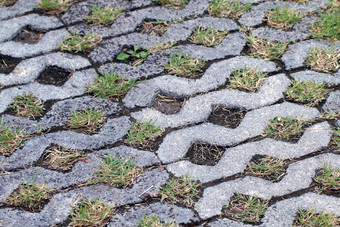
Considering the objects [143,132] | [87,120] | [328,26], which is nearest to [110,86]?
[87,120]

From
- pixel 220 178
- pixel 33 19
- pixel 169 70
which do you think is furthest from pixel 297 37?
pixel 33 19

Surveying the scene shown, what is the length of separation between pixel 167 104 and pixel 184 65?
0.28m

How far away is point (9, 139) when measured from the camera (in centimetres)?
230

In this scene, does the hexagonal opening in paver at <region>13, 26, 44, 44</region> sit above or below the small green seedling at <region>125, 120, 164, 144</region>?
above

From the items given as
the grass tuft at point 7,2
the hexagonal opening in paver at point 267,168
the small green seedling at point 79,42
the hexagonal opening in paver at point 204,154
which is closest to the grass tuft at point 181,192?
the hexagonal opening in paver at point 204,154

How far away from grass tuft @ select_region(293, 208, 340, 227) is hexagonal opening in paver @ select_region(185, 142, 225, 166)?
1.48 ft

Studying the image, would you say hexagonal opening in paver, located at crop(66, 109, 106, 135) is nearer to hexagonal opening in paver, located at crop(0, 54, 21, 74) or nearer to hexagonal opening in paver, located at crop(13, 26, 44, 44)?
hexagonal opening in paver, located at crop(0, 54, 21, 74)

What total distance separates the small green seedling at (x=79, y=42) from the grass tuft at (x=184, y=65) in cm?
48

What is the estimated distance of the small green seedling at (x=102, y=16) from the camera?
3002 mm

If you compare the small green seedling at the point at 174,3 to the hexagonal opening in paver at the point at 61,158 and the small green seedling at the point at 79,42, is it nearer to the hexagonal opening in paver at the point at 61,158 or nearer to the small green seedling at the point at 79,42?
the small green seedling at the point at 79,42

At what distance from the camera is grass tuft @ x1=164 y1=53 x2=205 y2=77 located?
2664 millimetres

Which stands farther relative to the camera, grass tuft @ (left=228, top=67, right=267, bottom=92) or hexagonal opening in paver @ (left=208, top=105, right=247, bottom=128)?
grass tuft @ (left=228, top=67, right=267, bottom=92)

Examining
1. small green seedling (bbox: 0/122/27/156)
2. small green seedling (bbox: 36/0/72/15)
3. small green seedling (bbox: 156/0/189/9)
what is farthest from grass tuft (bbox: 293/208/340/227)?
small green seedling (bbox: 36/0/72/15)

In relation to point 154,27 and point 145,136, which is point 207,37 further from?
point 145,136
